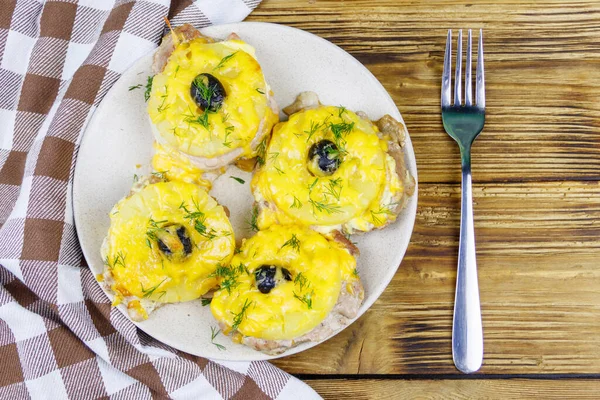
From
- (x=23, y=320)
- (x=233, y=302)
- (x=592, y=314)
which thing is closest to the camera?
(x=233, y=302)

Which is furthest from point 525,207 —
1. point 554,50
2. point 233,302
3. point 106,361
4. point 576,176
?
point 106,361

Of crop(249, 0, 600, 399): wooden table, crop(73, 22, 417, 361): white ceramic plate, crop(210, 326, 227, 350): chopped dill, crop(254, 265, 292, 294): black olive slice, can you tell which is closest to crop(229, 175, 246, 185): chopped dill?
crop(73, 22, 417, 361): white ceramic plate

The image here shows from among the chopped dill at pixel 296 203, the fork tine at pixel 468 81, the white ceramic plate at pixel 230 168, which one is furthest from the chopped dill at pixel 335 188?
the fork tine at pixel 468 81

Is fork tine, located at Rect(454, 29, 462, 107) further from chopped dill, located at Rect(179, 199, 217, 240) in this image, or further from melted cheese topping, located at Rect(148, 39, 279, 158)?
chopped dill, located at Rect(179, 199, 217, 240)

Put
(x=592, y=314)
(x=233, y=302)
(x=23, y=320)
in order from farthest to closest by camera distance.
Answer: (x=592, y=314) → (x=23, y=320) → (x=233, y=302)

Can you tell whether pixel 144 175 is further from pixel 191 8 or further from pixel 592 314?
pixel 592 314

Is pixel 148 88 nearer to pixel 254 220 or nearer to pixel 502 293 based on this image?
pixel 254 220

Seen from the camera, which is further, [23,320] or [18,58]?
[18,58]

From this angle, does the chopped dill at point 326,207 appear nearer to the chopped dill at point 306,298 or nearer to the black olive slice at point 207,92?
the chopped dill at point 306,298

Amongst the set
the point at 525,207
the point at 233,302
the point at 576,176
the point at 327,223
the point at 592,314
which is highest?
the point at 576,176
